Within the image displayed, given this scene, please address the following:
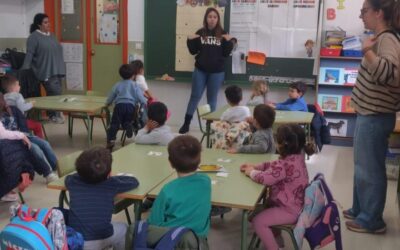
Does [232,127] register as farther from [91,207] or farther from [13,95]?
[13,95]

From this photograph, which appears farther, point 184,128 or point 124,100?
point 184,128

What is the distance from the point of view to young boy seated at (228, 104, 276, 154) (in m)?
3.45

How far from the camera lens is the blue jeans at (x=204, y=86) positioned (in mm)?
7039

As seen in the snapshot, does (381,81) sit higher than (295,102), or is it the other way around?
(381,81)

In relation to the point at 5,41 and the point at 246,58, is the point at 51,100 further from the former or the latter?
the point at 246,58

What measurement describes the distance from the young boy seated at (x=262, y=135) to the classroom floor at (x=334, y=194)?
641 millimetres

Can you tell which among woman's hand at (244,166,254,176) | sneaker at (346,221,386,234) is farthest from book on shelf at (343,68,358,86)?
woman's hand at (244,166,254,176)

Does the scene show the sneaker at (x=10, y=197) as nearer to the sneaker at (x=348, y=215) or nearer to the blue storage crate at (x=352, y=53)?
the sneaker at (x=348, y=215)

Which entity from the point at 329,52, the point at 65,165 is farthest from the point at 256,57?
the point at 65,165

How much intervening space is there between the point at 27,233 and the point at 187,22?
5.75 m

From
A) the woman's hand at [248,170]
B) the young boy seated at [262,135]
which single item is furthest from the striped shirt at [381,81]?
the woman's hand at [248,170]

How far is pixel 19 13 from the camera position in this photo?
8.08 meters

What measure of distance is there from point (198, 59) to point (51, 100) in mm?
2174

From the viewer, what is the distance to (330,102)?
677 cm
